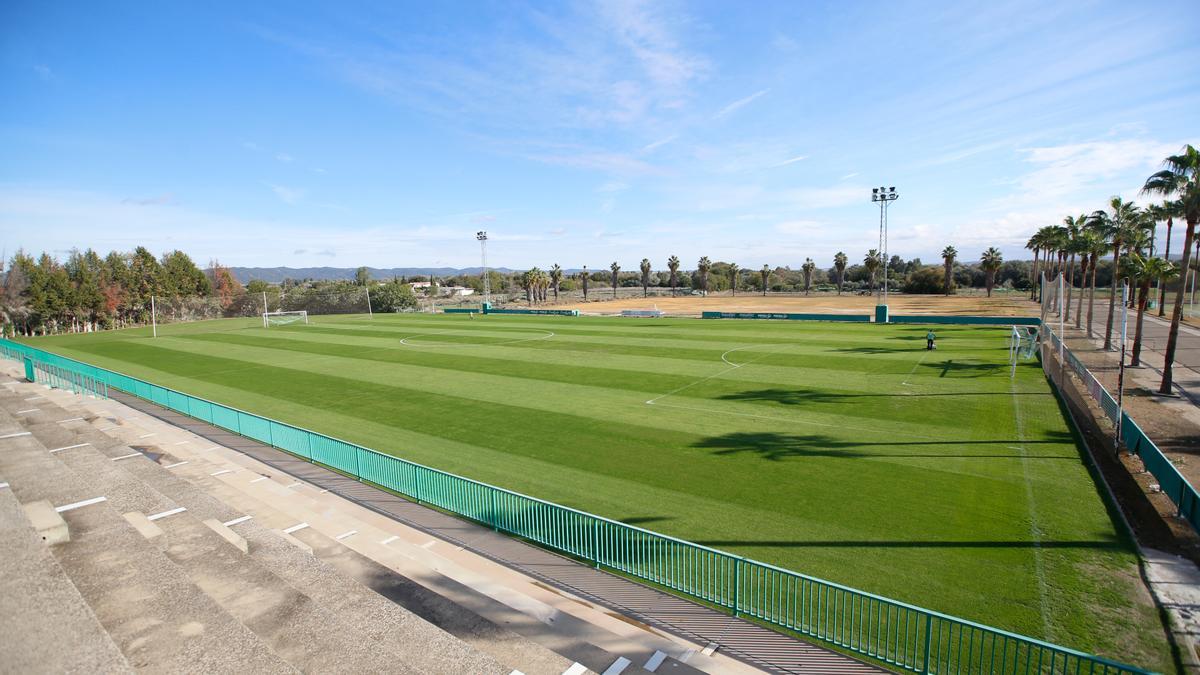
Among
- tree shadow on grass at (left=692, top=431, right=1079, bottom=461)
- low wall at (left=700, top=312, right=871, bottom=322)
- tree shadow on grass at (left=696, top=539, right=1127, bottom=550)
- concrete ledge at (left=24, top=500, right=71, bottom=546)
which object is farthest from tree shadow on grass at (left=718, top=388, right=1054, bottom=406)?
low wall at (left=700, top=312, right=871, bottom=322)

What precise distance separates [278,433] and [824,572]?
17.3 m

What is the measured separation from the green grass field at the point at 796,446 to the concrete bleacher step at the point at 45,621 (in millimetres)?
9436

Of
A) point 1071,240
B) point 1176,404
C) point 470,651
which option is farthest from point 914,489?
point 1071,240

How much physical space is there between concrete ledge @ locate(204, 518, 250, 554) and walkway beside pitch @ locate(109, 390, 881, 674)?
3.85 meters

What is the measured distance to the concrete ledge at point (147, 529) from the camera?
9.59 metres

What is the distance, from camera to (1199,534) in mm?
12000

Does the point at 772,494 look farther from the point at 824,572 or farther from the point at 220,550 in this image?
the point at 220,550

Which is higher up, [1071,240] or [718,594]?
[1071,240]

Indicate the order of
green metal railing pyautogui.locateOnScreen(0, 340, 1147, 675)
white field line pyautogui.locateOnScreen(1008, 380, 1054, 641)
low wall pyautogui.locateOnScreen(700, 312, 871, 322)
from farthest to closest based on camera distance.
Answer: low wall pyautogui.locateOnScreen(700, 312, 871, 322) → white field line pyautogui.locateOnScreen(1008, 380, 1054, 641) → green metal railing pyautogui.locateOnScreen(0, 340, 1147, 675)

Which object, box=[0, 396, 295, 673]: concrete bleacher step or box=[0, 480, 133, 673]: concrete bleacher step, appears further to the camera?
box=[0, 396, 295, 673]: concrete bleacher step

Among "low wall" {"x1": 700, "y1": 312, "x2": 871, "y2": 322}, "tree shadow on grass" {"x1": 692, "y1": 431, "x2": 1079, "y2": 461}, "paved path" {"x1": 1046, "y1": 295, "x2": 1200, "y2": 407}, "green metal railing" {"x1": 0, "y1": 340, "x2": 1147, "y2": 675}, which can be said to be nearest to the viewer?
"green metal railing" {"x1": 0, "y1": 340, "x2": 1147, "y2": 675}

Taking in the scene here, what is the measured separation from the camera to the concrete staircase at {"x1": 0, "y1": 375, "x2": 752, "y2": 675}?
674 centimetres

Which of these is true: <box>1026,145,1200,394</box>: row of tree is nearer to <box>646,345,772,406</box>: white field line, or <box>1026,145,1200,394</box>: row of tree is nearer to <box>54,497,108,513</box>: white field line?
<box>646,345,772,406</box>: white field line

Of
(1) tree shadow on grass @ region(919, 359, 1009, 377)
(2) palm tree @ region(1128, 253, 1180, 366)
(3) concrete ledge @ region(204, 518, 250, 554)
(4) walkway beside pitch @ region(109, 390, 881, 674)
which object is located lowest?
(4) walkway beside pitch @ region(109, 390, 881, 674)
